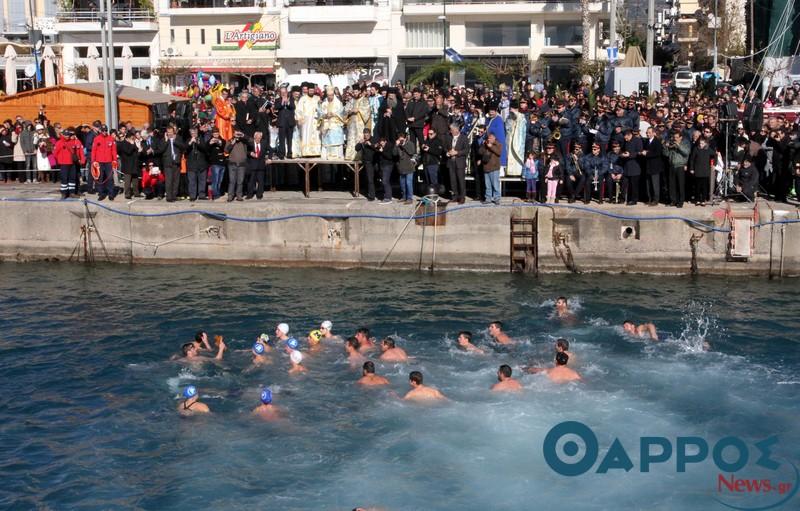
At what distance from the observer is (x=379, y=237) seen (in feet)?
82.9

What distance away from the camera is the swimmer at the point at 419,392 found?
16.8 m

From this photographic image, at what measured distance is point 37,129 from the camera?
29.6 metres

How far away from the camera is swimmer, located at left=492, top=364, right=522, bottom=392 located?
17047mm

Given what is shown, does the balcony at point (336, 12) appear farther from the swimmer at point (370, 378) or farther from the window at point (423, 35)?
the swimmer at point (370, 378)

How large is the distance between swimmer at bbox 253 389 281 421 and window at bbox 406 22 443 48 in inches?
1724

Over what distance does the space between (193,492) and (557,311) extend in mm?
9680

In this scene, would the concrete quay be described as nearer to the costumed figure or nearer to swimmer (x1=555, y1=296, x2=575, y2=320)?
the costumed figure

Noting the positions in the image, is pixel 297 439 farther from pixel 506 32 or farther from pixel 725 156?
pixel 506 32

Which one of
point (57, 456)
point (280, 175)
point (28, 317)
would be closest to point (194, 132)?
point (280, 175)

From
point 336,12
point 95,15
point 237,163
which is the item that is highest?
point 95,15

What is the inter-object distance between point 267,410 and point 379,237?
9.43 m

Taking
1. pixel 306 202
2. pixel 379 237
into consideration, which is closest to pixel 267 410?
pixel 379 237

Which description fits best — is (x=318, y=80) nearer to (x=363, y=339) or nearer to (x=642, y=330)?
(x=363, y=339)

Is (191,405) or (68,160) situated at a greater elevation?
(68,160)
